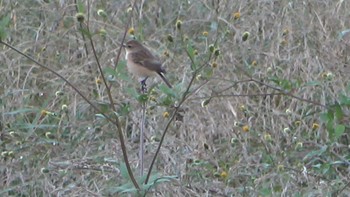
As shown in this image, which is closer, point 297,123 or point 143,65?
point 143,65

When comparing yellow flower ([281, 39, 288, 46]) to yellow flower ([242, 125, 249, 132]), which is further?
yellow flower ([281, 39, 288, 46])

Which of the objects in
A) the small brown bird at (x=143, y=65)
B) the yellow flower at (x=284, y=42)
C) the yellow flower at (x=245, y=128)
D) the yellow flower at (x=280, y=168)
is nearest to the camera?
the yellow flower at (x=280, y=168)

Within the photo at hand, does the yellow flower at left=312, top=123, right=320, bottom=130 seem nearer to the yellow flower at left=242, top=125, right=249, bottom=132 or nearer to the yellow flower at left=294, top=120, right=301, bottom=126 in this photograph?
the yellow flower at left=294, top=120, right=301, bottom=126

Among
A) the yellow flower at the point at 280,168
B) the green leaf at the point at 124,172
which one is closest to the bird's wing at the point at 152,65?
the yellow flower at the point at 280,168

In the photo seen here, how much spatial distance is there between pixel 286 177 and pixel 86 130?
47.0 inches

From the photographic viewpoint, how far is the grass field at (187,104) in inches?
150

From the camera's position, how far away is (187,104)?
461 cm

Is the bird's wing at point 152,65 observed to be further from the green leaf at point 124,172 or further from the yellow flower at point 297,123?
the green leaf at point 124,172

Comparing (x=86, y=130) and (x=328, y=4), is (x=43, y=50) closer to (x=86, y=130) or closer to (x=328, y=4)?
(x=86, y=130)

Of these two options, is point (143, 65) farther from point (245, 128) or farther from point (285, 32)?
point (285, 32)

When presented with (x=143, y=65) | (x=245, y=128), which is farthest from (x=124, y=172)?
(x=245, y=128)

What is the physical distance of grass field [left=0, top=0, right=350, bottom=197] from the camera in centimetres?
382

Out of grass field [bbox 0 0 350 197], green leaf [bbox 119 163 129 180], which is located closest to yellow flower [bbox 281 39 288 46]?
grass field [bbox 0 0 350 197]

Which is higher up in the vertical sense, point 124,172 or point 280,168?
point 124,172
